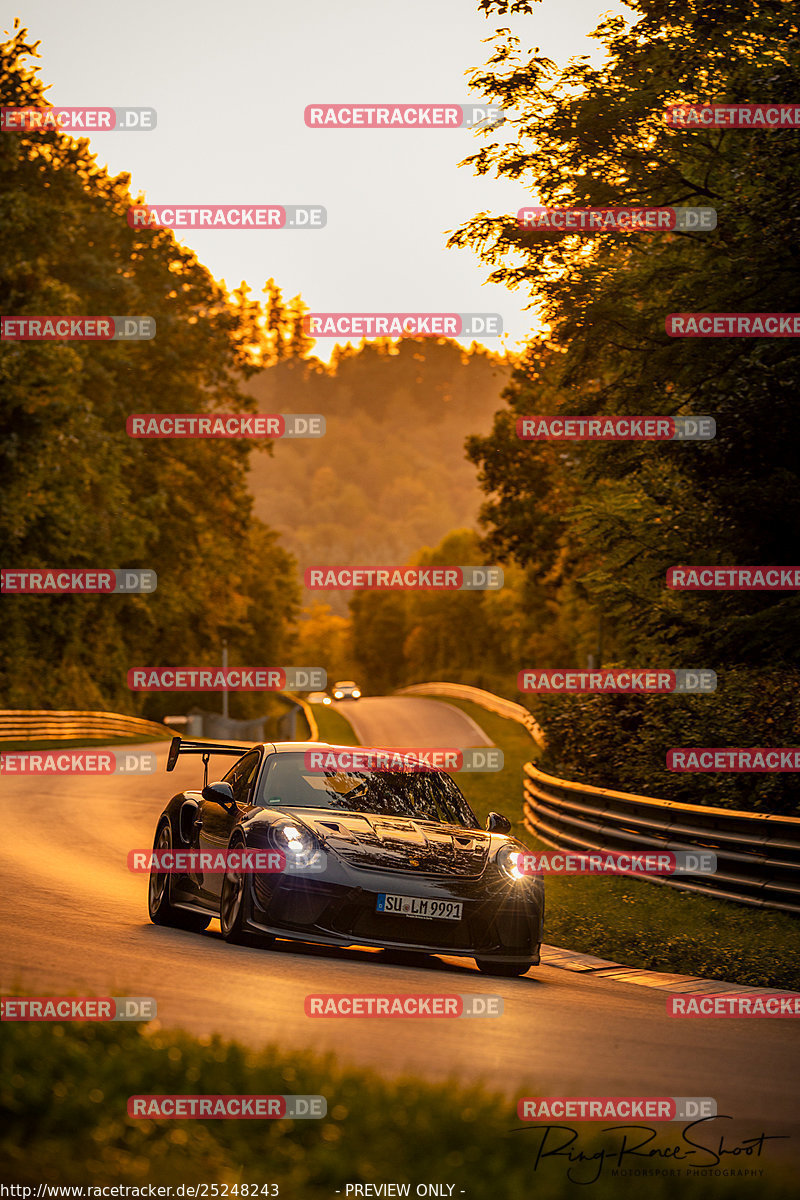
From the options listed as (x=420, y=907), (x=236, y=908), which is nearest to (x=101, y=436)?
(x=236, y=908)

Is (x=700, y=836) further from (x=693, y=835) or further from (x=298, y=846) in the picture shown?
(x=298, y=846)

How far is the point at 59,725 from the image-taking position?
4412 cm

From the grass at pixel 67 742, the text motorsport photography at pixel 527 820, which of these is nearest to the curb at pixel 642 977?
the text motorsport photography at pixel 527 820

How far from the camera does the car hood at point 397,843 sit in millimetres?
9133

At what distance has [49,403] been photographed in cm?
3978

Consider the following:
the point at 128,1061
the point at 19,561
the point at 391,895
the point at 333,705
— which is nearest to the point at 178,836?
the point at 391,895

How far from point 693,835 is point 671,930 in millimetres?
1371

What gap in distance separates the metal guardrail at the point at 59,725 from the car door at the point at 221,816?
3103 centimetres

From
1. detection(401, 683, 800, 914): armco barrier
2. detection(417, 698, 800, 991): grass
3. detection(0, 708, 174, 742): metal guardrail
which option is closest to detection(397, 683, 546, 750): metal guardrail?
detection(0, 708, 174, 742): metal guardrail

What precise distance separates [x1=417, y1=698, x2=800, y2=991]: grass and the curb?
0.49ft

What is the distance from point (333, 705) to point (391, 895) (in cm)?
7424

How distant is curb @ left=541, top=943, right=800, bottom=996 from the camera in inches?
→ 371

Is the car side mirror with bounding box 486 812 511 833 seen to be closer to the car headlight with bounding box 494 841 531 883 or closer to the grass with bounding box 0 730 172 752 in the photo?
the car headlight with bounding box 494 841 531 883

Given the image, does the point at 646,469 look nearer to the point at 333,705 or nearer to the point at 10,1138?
the point at 10,1138
